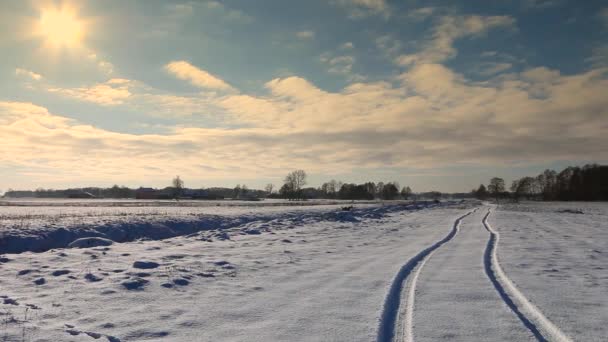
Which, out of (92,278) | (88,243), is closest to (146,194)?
(88,243)

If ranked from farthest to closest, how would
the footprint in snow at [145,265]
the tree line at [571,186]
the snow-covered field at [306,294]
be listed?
the tree line at [571,186]
the footprint in snow at [145,265]
the snow-covered field at [306,294]

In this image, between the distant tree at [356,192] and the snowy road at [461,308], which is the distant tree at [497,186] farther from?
the snowy road at [461,308]

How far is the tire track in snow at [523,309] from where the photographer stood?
17.9 ft

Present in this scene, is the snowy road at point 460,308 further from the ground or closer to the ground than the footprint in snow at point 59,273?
further from the ground

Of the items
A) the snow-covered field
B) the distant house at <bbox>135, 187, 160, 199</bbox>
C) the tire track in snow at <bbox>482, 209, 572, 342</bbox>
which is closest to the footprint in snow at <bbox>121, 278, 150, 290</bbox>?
the snow-covered field

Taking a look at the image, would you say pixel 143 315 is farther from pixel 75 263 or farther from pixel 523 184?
pixel 523 184

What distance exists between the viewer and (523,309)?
664 cm

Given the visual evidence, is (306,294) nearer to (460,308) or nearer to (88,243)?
(460,308)

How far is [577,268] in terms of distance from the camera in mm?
10578

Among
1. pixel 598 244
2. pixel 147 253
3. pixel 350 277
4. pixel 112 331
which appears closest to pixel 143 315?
pixel 112 331

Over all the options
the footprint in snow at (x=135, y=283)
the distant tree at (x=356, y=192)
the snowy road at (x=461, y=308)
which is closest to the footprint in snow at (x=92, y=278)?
the footprint in snow at (x=135, y=283)

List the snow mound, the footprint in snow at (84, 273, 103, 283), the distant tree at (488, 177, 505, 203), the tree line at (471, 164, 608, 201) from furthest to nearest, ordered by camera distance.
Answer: the distant tree at (488, 177, 505, 203)
the tree line at (471, 164, 608, 201)
the snow mound
the footprint in snow at (84, 273, 103, 283)

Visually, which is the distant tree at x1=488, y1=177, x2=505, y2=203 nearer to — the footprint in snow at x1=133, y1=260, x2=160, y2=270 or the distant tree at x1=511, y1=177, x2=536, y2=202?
the distant tree at x1=511, y1=177, x2=536, y2=202

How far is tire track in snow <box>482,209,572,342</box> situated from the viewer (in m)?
5.45
